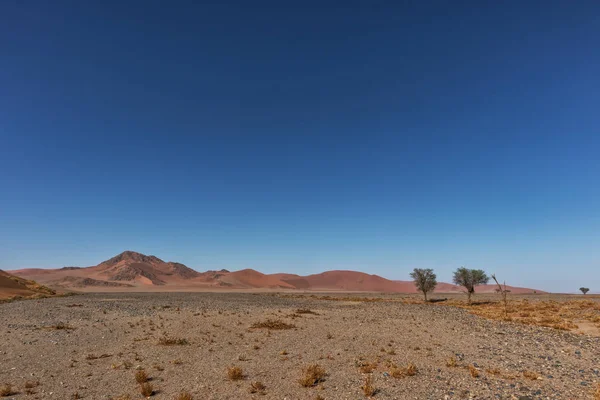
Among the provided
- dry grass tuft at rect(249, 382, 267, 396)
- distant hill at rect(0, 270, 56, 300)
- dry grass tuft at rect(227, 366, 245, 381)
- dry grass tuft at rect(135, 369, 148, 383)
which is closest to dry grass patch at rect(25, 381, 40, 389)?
dry grass tuft at rect(135, 369, 148, 383)

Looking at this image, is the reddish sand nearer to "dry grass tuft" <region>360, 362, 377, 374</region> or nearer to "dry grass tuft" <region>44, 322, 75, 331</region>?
"dry grass tuft" <region>44, 322, 75, 331</region>

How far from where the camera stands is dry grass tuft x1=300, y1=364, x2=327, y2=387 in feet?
39.4

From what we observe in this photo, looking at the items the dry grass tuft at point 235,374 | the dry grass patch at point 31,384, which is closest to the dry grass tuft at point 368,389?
the dry grass tuft at point 235,374

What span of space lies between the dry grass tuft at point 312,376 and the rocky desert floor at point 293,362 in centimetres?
5

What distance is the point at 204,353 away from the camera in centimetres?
1734

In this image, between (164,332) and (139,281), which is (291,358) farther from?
(139,281)

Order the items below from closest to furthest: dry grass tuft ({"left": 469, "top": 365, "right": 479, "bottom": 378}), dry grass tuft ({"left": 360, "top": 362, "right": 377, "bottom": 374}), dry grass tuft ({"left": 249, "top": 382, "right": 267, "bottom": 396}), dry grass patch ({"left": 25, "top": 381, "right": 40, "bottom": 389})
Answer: dry grass tuft ({"left": 249, "top": 382, "right": 267, "bottom": 396}) → dry grass patch ({"left": 25, "top": 381, "right": 40, "bottom": 389}) → dry grass tuft ({"left": 469, "top": 365, "right": 479, "bottom": 378}) → dry grass tuft ({"left": 360, "top": 362, "right": 377, "bottom": 374})

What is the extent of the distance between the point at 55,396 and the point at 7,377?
4131 millimetres

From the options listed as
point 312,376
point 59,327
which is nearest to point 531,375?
point 312,376

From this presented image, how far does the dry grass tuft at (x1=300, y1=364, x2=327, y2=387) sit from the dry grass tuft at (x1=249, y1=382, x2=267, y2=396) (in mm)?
1473

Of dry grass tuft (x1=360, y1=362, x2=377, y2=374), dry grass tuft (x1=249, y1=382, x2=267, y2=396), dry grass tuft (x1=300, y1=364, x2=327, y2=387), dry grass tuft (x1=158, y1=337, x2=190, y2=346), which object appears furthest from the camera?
dry grass tuft (x1=158, y1=337, x2=190, y2=346)

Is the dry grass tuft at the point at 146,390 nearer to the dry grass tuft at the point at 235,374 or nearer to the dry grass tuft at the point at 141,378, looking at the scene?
the dry grass tuft at the point at 141,378

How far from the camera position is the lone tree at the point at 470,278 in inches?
2484

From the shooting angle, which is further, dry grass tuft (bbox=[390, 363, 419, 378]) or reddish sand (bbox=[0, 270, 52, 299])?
reddish sand (bbox=[0, 270, 52, 299])
